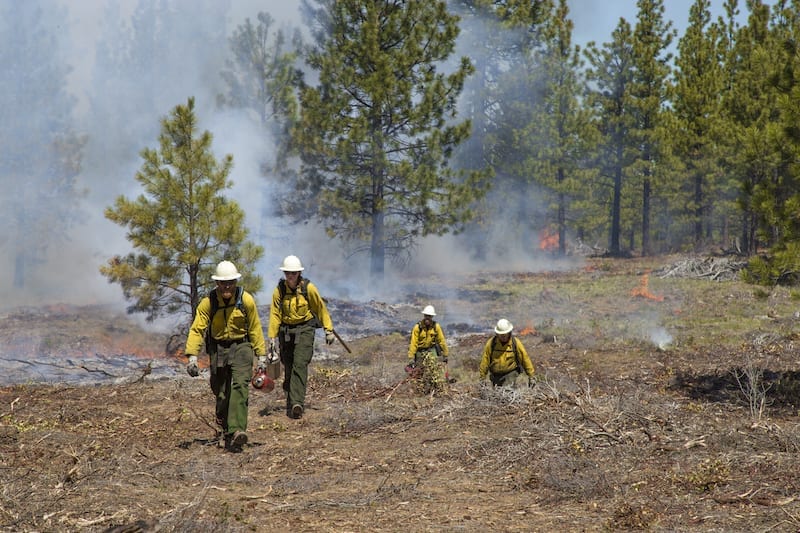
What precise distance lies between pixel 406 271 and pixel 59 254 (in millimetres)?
13385

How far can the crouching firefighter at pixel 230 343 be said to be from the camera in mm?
7262

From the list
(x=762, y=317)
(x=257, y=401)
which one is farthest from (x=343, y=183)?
(x=257, y=401)

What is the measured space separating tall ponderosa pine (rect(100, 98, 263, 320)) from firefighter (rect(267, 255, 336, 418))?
570 cm

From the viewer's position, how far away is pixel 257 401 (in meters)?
9.91

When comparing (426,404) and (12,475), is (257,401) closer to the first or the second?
(426,404)

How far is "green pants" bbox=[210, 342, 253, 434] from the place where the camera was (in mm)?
7270

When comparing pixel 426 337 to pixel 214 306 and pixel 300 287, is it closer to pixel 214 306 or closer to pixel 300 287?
pixel 300 287

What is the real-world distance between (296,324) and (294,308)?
0.18m

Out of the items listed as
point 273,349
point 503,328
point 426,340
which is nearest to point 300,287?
point 273,349

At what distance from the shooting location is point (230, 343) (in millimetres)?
7367

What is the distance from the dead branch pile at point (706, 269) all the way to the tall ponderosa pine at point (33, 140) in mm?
20743

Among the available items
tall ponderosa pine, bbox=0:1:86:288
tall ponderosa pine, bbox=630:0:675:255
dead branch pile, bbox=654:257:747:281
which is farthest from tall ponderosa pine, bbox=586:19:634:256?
tall ponderosa pine, bbox=0:1:86:288

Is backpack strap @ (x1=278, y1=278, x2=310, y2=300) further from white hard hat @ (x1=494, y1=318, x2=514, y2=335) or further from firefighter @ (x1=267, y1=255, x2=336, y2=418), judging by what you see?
white hard hat @ (x1=494, y1=318, x2=514, y2=335)

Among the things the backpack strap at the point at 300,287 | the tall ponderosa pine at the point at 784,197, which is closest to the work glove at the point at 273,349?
the backpack strap at the point at 300,287
